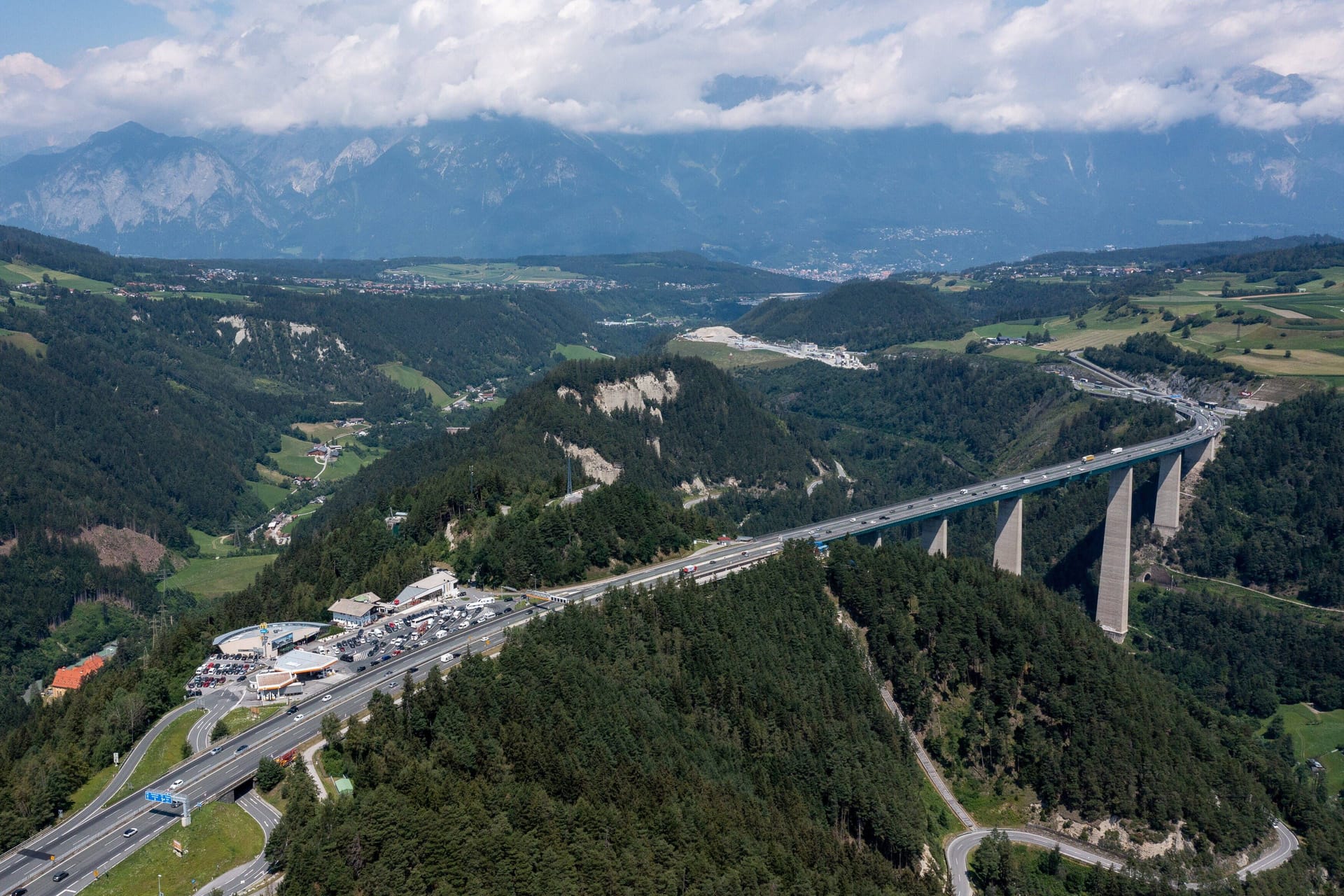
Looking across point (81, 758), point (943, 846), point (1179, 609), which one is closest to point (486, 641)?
point (81, 758)

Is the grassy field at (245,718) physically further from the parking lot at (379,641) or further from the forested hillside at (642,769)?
the forested hillside at (642,769)

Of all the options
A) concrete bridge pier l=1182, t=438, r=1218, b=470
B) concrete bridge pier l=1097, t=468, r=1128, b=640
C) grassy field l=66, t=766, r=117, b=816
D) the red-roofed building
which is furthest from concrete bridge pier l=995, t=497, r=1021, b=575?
→ grassy field l=66, t=766, r=117, b=816

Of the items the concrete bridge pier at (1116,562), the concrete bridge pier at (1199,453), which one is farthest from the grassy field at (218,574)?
the concrete bridge pier at (1199,453)

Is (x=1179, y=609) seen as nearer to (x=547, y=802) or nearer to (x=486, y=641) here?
(x=486, y=641)

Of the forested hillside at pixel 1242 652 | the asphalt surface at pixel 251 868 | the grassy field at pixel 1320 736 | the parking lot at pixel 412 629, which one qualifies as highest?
the parking lot at pixel 412 629

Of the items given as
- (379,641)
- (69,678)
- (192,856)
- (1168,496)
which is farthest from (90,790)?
(1168,496)

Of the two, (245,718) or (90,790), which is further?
(245,718)

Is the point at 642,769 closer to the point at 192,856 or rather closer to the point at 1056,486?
the point at 192,856
